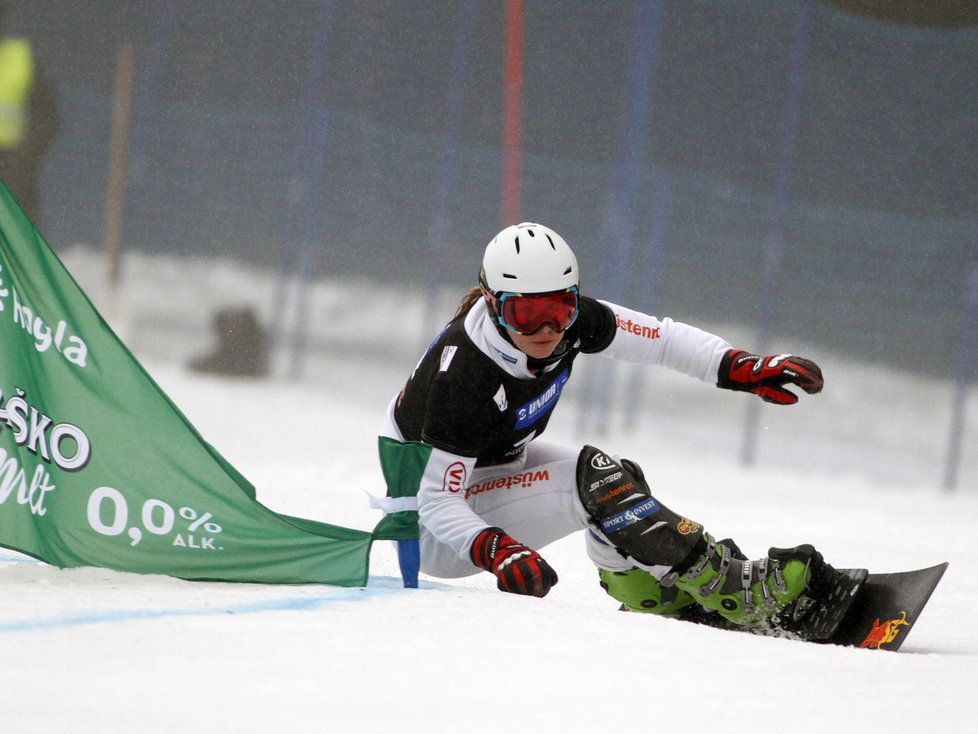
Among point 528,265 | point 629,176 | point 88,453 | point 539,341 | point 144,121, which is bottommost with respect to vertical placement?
point 88,453

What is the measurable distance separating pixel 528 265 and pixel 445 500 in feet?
1.82

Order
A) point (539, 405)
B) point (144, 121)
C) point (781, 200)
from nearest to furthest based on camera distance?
point (539, 405) < point (781, 200) < point (144, 121)

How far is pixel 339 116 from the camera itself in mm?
7629

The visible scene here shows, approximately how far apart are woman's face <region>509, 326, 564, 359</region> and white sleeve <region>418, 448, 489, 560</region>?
11.1 inches

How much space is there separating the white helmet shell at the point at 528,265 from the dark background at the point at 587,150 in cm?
453

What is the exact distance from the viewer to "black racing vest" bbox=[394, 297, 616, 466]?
262cm

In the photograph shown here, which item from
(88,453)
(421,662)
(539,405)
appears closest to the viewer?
(421,662)

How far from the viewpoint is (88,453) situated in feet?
7.95

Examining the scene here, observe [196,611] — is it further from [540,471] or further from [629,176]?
[629,176]

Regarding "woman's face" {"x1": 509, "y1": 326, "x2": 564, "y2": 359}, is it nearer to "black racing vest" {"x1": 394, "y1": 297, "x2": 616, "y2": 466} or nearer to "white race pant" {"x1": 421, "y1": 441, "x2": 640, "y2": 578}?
"black racing vest" {"x1": 394, "y1": 297, "x2": 616, "y2": 466}

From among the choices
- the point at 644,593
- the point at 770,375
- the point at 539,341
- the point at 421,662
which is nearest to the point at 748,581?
the point at 644,593

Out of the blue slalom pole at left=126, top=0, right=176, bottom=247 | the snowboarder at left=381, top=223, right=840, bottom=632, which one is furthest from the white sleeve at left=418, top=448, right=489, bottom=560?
the blue slalom pole at left=126, top=0, right=176, bottom=247

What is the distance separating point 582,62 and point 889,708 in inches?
257

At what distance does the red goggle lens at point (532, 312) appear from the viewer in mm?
2615
